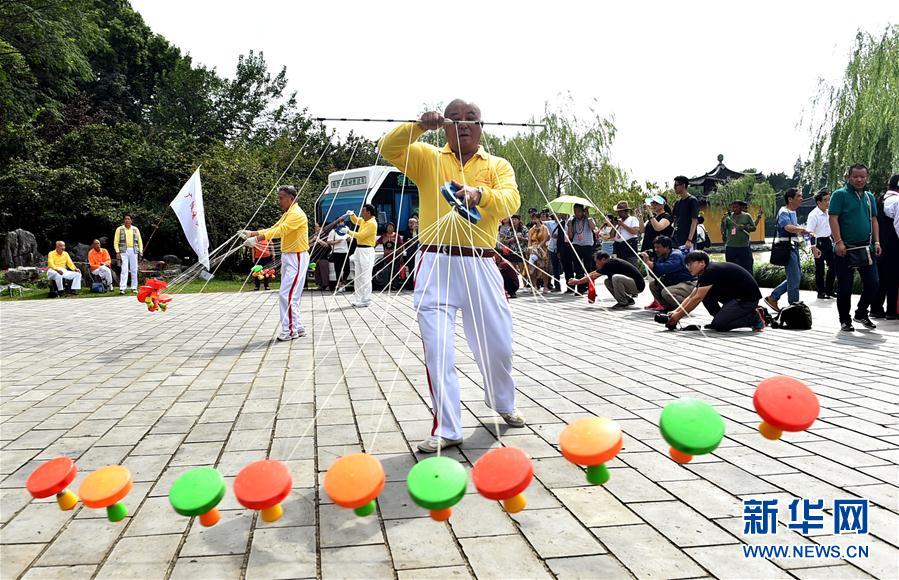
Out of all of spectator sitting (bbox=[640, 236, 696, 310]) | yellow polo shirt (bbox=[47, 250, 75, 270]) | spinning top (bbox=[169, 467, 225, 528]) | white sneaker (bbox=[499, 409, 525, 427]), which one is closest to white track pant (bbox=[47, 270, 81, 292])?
yellow polo shirt (bbox=[47, 250, 75, 270])

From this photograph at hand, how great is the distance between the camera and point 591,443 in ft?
6.07

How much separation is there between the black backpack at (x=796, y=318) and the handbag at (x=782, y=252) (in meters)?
1.60

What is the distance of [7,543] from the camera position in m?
2.53

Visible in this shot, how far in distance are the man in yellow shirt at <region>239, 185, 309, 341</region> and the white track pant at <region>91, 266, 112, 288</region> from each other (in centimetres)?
1088

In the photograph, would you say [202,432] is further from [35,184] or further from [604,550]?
[35,184]

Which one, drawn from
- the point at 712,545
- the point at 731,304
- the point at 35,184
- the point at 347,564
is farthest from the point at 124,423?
the point at 35,184

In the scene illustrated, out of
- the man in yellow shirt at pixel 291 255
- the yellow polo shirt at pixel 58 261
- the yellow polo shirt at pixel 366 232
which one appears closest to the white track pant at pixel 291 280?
the man in yellow shirt at pixel 291 255

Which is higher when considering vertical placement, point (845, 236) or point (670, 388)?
point (845, 236)

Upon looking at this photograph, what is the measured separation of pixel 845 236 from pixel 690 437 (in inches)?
274

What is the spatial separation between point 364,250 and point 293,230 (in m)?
4.52

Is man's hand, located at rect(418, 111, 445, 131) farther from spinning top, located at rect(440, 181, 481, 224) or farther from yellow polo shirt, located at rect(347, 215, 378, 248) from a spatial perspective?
yellow polo shirt, located at rect(347, 215, 378, 248)

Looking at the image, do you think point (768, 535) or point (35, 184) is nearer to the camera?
A: point (768, 535)

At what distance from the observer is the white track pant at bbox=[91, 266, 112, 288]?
16156 millimetres

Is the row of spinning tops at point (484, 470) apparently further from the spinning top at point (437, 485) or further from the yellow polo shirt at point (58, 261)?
the yellow polo shirt at point (58, 261)
